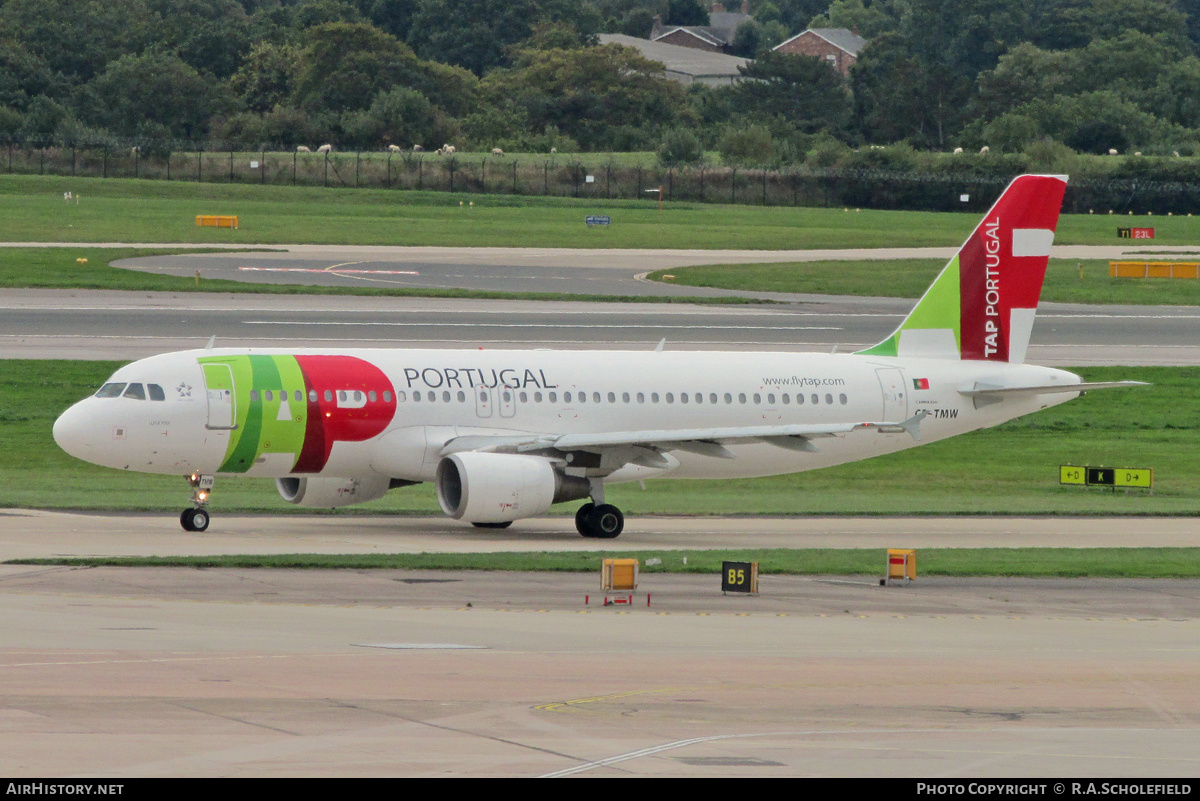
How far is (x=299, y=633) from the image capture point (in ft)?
81.3

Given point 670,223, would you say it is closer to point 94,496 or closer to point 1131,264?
point 1131,264

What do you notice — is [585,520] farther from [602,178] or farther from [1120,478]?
[602,178]

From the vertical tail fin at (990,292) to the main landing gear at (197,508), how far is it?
16.9 metres

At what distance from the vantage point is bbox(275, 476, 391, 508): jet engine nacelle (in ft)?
132

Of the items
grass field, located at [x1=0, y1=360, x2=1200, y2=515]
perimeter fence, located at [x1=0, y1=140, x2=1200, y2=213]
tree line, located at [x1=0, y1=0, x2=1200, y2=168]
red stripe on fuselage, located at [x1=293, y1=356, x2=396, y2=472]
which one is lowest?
grass field, located at [x1=0, y1=360, x2=1200, y2=515]

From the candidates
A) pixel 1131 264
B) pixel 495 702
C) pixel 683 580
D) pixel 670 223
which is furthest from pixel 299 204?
pixel 495 702

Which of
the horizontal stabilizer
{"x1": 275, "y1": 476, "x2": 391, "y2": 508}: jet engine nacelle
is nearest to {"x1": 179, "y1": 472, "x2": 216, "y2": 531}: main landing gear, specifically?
{"x1": 275, "y1": 476, "x2": 391, "y2": 508}: jet engine nacelle

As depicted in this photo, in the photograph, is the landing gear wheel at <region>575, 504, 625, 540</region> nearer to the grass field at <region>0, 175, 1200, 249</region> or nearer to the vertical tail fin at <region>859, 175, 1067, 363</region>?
the vertical tail fin at <region>859, 175, 1067, 363</region>

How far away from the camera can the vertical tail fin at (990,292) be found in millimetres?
45531

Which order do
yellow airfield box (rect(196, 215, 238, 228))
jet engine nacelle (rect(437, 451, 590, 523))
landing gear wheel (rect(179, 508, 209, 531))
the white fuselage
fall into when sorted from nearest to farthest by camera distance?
landing gear wheel (rect(179, 508, 209, 531)) < the white fuselage < jet engine nacelle (rect(437, 451, 590, 523)) < yellow airfield box (rect(196, 215, 238, 228))

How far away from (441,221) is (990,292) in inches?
2995

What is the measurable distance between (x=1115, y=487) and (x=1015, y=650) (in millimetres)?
25487

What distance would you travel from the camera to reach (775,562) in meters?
33.2

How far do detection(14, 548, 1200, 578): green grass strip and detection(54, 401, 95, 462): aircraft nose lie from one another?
5710mm
